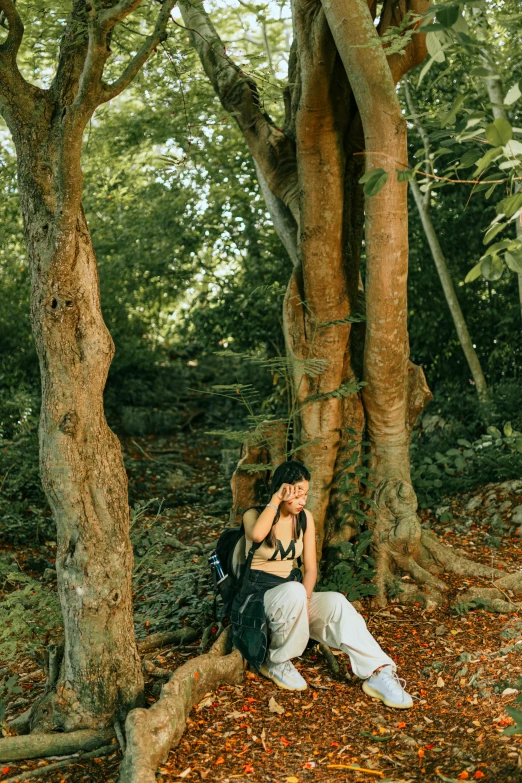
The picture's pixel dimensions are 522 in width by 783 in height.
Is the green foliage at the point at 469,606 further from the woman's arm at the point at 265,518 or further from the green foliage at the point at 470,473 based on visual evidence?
the green foliage at the point at 470,473

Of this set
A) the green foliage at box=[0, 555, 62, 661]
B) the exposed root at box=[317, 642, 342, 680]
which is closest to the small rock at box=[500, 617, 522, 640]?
the exposed root at box=[317, 642, 342, 680]

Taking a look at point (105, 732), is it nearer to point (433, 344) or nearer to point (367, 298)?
point (367, 298)

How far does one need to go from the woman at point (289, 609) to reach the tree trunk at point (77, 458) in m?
0.82

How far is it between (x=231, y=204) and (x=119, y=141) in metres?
1.76

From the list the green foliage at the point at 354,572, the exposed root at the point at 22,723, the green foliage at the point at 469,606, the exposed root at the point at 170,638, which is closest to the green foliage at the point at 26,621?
the exposed root at the point at 22,723

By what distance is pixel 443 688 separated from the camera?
450cm

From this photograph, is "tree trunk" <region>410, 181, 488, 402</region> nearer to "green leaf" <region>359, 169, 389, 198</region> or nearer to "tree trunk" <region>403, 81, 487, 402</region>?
"tree trunk" <region>403, 81, 487, 402</region>

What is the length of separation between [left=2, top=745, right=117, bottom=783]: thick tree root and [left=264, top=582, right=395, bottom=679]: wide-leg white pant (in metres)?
1.12

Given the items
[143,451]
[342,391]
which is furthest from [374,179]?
[143,451]

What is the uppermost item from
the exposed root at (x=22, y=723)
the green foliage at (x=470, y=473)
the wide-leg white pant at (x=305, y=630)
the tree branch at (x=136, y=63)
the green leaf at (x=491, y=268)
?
the tree branch at (x=136, y=63)

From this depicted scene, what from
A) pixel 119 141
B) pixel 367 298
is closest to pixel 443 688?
pixel 367 298

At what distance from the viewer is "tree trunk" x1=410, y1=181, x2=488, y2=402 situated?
31.6 feet

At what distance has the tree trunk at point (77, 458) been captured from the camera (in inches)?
155

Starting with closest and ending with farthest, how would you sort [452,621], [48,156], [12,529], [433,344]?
[48,156], [452,621], [12,529], [433,344]
